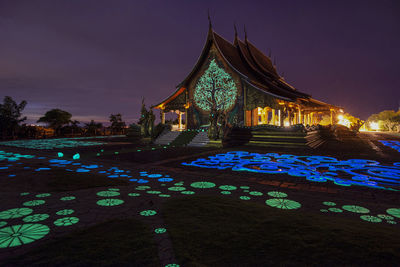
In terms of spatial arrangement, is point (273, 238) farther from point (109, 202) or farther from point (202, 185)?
point (109, 202)

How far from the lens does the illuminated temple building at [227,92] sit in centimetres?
Answer: 1847

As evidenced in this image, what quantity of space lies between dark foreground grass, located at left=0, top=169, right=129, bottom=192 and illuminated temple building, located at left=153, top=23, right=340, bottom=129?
1522 cm

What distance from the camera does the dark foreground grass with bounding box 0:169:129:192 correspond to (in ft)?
12.8

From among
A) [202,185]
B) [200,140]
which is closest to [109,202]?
[202,185]

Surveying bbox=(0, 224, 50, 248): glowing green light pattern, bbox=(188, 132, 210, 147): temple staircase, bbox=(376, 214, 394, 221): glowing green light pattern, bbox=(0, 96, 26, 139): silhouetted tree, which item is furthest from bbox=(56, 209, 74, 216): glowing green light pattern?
bbox=(0, 96, 26, 139): silhouetted tree

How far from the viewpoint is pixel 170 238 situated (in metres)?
2.07

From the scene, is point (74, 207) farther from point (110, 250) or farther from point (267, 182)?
point (267, 182)

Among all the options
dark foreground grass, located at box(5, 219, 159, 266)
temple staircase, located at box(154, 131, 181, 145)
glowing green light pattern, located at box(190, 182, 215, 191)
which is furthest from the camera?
temple staircase, located at box(154, 131, 181, 145)

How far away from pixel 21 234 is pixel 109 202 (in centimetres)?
111

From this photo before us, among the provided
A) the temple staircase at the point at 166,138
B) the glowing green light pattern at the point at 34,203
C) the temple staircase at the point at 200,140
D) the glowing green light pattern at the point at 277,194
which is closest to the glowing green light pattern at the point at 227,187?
the glowing green light pattern at the point at 277,194

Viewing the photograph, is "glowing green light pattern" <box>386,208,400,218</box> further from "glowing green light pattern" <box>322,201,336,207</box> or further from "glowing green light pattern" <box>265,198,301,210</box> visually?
"glowing green light pattern" <box>265,198,301,210</box>

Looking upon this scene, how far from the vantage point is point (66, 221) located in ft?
8.18

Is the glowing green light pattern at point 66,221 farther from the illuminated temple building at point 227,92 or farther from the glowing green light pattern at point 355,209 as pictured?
the illuminated temple building at point 227,92

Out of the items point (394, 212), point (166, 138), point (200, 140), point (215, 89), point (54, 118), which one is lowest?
point (394, 212)
